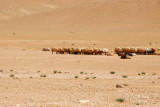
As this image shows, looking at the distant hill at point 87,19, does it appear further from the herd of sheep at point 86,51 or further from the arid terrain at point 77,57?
the herd of sheep at point 86,51

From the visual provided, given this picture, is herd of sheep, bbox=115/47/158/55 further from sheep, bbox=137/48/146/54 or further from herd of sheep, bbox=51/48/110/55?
herd of sheep, bbox=51/48/110/55

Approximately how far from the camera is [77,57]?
2666cm

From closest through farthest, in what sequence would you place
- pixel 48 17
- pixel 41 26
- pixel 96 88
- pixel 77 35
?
pixel 96 88, pixel 77 35, pixel 41 26, pixel 48 17

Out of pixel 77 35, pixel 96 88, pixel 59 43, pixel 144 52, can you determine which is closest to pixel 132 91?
pixel 96 88

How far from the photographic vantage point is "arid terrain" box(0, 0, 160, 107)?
10.1 metres

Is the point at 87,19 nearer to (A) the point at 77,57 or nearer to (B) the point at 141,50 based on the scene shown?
(B) the point at 141,50

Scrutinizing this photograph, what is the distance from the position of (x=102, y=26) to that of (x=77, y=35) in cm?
1414

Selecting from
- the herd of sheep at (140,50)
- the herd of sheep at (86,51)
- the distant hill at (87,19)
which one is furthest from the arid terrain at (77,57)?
the herd of sheep at (140,50)

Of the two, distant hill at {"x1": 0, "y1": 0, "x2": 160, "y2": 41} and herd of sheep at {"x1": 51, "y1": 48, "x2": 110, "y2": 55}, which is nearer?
herd of sheep at {"x1": 51, "y1": 48, "x2": 110, "y2": 55}

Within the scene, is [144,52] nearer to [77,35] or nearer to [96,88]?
[96,88]

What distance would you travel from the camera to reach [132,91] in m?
11.0

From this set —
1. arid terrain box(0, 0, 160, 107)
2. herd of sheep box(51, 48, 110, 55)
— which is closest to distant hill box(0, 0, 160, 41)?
arid terrain box(0, 0, 160, 107)

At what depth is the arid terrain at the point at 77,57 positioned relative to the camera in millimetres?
10102

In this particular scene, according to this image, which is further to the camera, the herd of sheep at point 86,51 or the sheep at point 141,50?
the sheep at point 141,50
